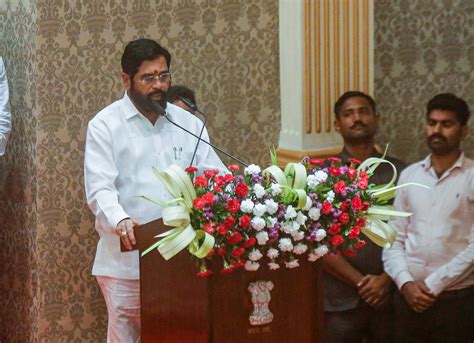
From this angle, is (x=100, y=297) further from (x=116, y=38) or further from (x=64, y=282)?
(x=116, y=38)

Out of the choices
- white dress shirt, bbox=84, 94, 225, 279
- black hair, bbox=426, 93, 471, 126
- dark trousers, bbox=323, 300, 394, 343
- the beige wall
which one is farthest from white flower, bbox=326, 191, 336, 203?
the beige wall

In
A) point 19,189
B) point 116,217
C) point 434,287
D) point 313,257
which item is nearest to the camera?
point 313,257

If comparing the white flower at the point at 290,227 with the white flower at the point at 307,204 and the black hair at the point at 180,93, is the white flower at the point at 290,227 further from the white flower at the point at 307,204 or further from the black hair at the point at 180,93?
the black hair at the point at 180,93

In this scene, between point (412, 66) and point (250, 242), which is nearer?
point (250, 242)

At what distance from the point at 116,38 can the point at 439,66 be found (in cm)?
183

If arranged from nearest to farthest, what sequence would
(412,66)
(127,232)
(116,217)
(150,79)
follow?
(127,232), (116,217), (150,79), (412,66)

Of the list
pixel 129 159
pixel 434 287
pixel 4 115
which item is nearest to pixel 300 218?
pixel 129 159

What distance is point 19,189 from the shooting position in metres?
5.21

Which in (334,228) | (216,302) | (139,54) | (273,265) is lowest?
(216,302)

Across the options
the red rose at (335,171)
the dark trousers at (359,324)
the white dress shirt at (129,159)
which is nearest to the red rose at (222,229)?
the red rose at (335,171)

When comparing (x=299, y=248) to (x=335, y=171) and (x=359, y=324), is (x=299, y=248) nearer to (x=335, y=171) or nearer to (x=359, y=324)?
(x=335, y=171)

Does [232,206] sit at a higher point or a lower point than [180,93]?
lower

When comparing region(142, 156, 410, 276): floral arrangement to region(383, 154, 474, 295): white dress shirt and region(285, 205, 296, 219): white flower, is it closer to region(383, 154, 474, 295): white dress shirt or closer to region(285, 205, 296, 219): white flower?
region(285, 205, 296, 219): white flower

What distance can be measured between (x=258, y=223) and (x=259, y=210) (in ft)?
0.14
